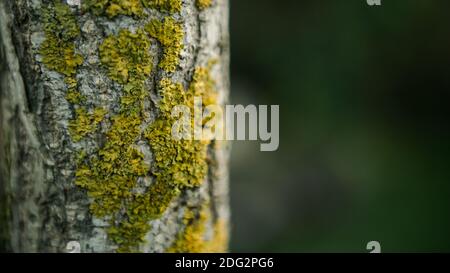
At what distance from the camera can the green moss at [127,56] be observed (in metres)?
0.94

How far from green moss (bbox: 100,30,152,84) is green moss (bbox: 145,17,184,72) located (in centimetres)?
2

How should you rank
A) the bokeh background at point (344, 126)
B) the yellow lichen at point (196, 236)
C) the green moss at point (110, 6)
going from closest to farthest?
the green moss at point (110, 6) < the yellow lichen at point (196, 236) < the bokeh background at point (344, 126)

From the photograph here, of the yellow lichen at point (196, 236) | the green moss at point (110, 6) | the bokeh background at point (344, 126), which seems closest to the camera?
the green moss at point (110, 6)

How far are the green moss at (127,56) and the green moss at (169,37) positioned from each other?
0.9 inches

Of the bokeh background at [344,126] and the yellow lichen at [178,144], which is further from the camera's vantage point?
the bokeh background at [344,126]

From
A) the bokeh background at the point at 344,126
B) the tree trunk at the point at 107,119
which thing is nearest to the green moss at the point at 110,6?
the tree trunk at the point at 107,119

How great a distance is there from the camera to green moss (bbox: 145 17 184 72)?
955 millimetres

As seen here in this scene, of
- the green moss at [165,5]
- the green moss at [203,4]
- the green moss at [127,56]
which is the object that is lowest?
the green moss at [127,56]

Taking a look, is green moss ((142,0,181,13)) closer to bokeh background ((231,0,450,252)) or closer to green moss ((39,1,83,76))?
green moss ((39,1,83,76))

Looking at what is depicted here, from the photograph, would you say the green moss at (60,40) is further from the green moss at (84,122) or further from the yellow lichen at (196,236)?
the yellow lichen at (196,236)

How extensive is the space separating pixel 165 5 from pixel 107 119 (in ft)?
0.82

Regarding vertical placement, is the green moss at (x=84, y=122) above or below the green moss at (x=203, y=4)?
below
